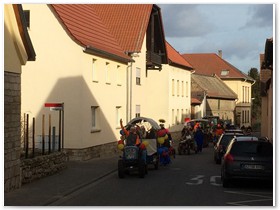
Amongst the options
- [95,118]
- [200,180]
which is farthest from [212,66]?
[200,180]

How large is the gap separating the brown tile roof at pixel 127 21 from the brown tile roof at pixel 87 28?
35.0 inches

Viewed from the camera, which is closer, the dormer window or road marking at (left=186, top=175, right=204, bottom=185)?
road marking at (left=186, top=175, right=204, bottom=185)

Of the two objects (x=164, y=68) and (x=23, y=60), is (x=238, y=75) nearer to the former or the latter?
(x=164, y=68)

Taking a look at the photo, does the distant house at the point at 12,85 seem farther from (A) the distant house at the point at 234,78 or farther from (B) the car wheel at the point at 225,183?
(A) the distant house at the point at 234,78

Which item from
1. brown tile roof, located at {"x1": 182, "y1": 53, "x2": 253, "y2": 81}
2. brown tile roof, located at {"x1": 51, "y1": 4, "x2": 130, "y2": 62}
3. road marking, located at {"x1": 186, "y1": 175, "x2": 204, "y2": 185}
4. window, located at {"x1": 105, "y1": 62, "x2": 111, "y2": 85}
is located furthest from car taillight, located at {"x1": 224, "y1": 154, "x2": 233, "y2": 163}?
brown tile roof, located at {"x1": 182, "y1": 53, "x2": 253, "y2": 81}

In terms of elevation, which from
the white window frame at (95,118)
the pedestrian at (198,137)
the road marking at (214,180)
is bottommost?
the road marking at (214,180)

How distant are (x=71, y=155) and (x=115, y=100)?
6800 mm

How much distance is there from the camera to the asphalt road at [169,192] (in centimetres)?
1358

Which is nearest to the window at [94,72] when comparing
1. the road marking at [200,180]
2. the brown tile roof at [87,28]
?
the brown tile roof at [87,28]

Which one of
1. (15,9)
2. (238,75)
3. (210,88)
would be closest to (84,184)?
(15,9)

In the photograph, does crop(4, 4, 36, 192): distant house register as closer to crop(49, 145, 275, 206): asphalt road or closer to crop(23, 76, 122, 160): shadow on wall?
crop(49, 145, 275, 206): asphalt road

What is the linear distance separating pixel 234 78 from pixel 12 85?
75813mm

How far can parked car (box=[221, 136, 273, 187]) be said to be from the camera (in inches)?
652

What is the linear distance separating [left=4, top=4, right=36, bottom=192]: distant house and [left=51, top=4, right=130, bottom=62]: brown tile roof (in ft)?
33.8
